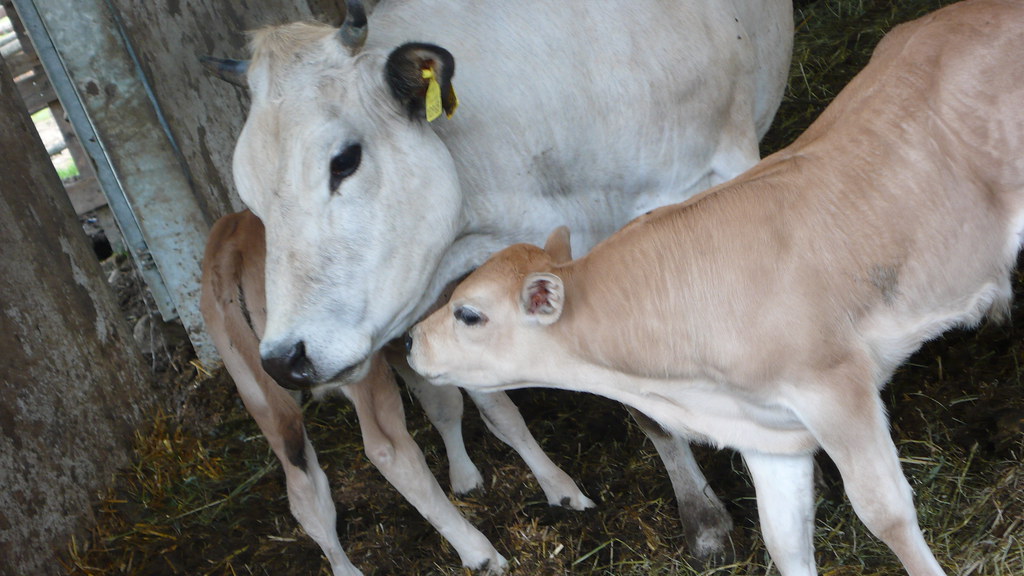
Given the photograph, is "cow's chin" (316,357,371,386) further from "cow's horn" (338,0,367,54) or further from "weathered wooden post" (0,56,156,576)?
"weathered wooden post" (0,56,156,576)

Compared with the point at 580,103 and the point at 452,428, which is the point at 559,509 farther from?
the point at 580,103

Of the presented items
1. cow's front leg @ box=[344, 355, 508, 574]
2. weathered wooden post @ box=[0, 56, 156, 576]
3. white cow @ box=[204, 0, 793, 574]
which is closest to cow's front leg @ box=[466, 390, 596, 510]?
white cow @ box=[204, 0, 793, 574]

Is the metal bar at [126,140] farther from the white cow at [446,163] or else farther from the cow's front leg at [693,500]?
the cow's front leg at [693,500]

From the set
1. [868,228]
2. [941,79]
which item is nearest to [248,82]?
[868,228]

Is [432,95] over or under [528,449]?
over

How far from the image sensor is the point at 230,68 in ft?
13.5

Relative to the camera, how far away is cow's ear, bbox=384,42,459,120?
3.57 m

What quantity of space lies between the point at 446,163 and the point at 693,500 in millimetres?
1727

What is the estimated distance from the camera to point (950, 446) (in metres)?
4.28

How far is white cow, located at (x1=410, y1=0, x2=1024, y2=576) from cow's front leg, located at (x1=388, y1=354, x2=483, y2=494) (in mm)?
1410

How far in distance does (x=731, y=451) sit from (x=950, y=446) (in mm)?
938

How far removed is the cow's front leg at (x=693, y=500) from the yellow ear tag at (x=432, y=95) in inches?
63.4

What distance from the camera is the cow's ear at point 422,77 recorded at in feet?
11.7

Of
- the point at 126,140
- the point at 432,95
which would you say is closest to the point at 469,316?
the point at 432,95
